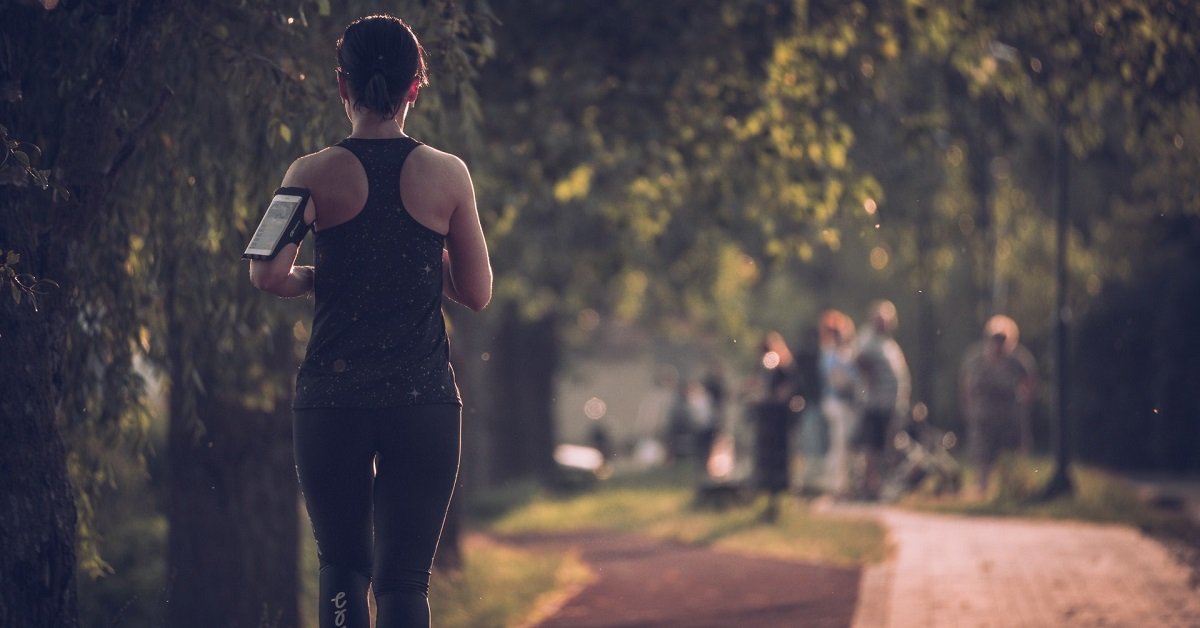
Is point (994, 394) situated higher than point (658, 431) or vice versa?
point (994, 394)

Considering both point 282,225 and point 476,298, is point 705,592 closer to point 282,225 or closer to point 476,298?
point 476,298

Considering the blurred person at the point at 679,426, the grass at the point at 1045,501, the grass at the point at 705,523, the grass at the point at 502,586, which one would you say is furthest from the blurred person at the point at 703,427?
the grass at the point at 502,586

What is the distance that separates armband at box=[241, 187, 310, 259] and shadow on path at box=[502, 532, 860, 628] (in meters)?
5.43

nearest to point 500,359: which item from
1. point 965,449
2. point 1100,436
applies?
point 1100,436

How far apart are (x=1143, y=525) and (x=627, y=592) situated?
469 cm

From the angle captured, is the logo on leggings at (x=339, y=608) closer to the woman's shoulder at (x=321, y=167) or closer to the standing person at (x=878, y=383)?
the woman's shoulder at (x=321, y=167)

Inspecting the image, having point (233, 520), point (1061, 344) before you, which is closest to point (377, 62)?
point (233, 520)

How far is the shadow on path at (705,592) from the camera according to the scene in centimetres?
925

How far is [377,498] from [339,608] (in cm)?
29

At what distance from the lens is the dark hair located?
4.07 m

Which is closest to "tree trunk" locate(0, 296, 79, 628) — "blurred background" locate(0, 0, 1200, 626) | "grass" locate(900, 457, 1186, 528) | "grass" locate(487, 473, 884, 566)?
"blurred background" locate(0, 0, 1200, 626)

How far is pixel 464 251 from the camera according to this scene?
164 inches

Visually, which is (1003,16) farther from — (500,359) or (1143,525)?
(500,359)

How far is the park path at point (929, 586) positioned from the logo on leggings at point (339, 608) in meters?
4.68
